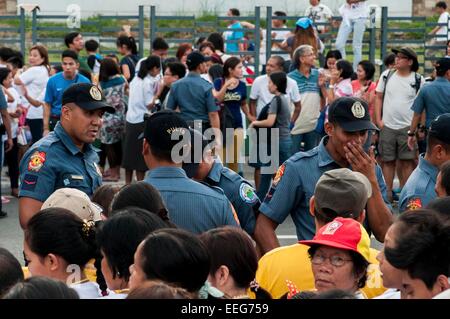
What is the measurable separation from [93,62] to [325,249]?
12087mm

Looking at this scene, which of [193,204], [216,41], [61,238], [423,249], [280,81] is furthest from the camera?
[216,41]

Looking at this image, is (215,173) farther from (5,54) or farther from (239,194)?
(5,54)

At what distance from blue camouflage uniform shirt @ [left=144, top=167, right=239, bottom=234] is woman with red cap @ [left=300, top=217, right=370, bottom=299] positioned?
1.01 metres

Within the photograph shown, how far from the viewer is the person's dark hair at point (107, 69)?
1381 cm

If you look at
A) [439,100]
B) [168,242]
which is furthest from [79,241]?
[439,100]

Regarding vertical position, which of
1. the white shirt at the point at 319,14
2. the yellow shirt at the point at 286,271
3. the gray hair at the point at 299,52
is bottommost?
the yellow shirt at the point at 286,271

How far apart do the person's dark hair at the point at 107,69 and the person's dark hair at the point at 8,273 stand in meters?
9.85

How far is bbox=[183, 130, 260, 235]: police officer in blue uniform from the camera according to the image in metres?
6.14

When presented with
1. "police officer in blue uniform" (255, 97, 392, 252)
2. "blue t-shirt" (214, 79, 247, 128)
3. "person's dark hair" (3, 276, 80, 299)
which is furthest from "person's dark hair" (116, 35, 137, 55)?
"person's dark hair" (3, 276, 80, 299)

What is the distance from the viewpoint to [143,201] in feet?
15.9

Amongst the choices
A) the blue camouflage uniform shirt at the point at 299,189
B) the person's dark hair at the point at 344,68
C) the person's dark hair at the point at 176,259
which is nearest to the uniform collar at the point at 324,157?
the blue camouflage uniform shirt at the point at 299,189

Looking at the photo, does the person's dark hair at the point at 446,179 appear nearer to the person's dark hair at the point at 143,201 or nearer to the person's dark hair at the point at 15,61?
the person's dark hair at the point at 143,201

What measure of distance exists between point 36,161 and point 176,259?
2612 mm

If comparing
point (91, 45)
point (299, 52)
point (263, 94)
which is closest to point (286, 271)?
point (263, 94)
